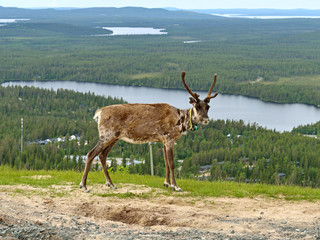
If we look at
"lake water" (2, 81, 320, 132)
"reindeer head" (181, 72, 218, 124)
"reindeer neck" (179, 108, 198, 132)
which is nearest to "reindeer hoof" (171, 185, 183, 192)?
"reindeer neck" (179, 108, 198, 132)

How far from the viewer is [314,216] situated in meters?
16.5

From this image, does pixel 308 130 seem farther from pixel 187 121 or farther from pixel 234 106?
pixel 187 121

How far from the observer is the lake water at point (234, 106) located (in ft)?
406

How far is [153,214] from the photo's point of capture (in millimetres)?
16016

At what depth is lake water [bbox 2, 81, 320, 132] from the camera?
124 m

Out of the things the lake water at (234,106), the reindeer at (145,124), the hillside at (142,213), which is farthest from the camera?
the lake water at (234,106)

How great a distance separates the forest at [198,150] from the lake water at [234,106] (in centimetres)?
1617

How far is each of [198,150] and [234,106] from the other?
2500 inches

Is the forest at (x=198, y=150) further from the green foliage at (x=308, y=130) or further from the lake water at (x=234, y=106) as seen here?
the lake water at (x=234, y=106)

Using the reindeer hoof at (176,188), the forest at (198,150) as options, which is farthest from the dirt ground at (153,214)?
the forest at (198,150)

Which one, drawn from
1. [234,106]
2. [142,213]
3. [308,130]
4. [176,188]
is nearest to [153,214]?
[142,213]

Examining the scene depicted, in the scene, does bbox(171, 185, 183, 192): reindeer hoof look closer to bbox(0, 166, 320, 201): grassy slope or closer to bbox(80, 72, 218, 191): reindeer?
bbox(80, 72, 218, 191): reindeer

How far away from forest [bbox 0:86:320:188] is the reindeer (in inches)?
1092

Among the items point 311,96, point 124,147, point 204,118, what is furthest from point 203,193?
point 311,96
